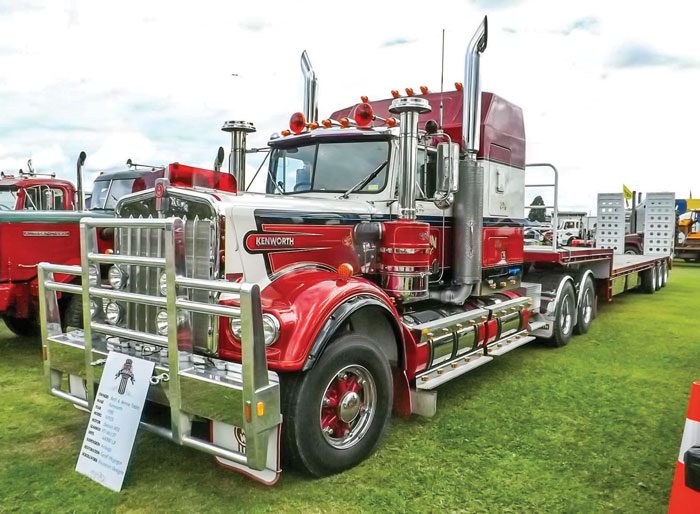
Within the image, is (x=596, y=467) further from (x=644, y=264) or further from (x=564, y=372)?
(x=644, y=264)

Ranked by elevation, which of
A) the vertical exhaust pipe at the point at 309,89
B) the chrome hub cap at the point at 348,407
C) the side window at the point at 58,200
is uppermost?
the vertical exhaust pipe at the point at 309,89

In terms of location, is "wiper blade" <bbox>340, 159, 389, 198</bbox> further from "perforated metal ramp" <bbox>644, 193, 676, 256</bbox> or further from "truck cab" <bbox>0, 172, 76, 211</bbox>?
"perforated metal ramp" <bbox>644, 193, 676, 256</bbox>

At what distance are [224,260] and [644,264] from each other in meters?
10.9

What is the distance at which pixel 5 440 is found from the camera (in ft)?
12.5

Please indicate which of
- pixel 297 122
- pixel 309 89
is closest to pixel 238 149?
pixel 297 122

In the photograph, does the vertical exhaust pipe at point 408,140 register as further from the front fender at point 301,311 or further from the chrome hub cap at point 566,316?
the chrome hub cap at point 566,316

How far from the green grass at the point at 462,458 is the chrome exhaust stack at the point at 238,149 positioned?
2432mm

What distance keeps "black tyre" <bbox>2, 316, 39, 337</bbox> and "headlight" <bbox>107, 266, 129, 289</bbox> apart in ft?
13.7

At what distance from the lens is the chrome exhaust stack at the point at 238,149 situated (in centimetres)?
514

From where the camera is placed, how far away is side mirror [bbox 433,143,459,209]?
416 centimetres

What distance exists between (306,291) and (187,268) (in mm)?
717

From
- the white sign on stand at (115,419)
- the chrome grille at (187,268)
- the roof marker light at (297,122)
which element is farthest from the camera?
the roof marker light at (297,122)

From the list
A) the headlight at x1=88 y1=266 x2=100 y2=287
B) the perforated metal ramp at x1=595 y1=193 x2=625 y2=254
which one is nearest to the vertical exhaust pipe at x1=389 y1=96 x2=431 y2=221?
the headlight at x1=88 y1=266 x2=100 y2=287

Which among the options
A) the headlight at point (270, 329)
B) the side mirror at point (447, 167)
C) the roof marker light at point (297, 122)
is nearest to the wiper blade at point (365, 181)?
the side mirror at point (447, 167)
